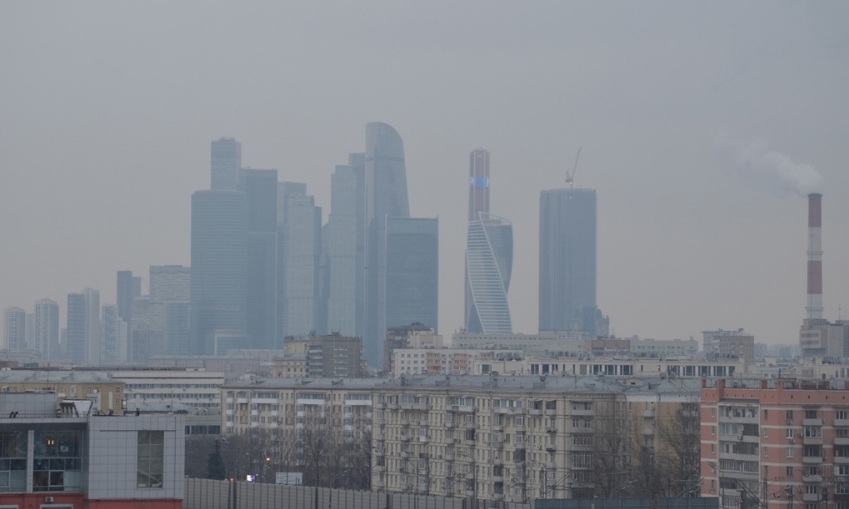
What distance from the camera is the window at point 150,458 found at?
3697cm

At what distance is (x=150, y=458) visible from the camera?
37125 mm

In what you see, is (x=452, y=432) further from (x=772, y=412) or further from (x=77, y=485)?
(x=77, y=485)

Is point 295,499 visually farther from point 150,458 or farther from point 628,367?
point 628,367

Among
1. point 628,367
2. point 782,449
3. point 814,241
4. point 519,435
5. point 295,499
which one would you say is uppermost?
point 814,241

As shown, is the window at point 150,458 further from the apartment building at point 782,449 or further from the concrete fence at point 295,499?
the apartment building at point 782,449

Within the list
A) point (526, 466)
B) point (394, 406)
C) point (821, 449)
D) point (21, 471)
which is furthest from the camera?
point (394, 406)

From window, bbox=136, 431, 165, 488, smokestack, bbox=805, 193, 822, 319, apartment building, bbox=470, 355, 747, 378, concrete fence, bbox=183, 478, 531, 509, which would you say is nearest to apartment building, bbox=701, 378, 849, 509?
concrete fence, bbox=183, 478, 531, 509

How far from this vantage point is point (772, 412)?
70.3m

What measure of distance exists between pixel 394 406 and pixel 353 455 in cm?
579

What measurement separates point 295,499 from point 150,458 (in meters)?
25.5

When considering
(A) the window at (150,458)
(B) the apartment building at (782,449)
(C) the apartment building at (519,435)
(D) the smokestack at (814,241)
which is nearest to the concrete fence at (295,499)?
(B) the apartment building at (782,449)

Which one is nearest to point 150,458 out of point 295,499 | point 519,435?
point 295,499

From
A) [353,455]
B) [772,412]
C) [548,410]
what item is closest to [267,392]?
[353,455]

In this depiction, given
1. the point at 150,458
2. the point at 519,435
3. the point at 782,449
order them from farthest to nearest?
1. the point at 519,435
2. the point at 782,449
3. the point at 150,458
